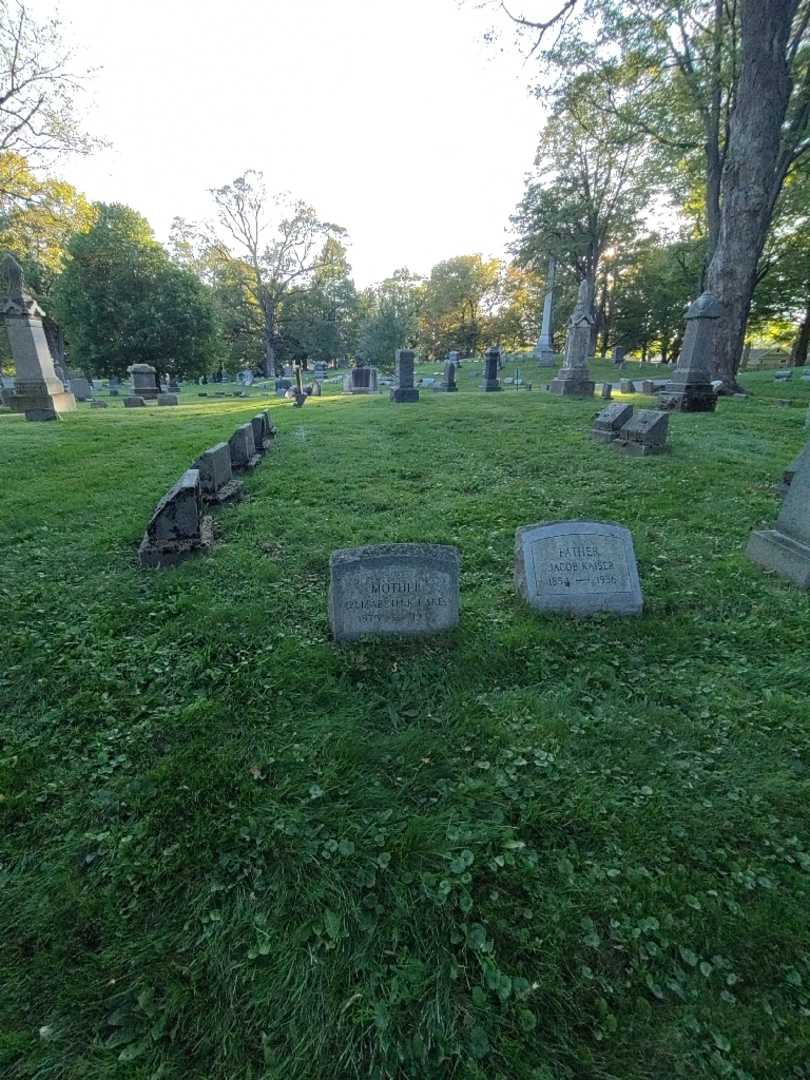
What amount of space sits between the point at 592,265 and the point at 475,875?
115 ft

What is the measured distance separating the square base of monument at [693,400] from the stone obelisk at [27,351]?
15.3 meters

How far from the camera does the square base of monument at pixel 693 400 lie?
12.2 m

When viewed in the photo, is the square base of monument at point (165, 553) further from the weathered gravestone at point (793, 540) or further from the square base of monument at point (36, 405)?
the square base of monument at point (36, 405)

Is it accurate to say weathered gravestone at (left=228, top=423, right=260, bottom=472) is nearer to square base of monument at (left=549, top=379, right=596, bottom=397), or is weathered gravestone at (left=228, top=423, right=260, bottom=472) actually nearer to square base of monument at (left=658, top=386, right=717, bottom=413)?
square base of monument at (left=658, top=386, right=717, bottom=413)

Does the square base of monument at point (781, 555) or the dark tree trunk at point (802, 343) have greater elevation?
the dark tree trunk at point (802, 343)

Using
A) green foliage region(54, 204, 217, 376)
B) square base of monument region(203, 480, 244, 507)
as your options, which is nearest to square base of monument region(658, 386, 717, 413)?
square base of monument region(203, 480, 244, 507)

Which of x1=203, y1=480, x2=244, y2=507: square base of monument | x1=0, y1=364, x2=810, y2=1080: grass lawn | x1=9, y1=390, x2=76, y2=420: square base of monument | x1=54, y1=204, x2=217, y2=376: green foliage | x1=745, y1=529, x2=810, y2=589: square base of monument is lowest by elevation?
x1=0, y1=364, x2=810, y2=1080: grass lawn

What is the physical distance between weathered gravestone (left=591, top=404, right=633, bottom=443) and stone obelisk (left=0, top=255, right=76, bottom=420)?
12521 mm

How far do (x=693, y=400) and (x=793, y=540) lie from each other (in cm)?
921

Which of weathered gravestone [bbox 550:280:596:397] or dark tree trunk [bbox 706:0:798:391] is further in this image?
weathered gravestone [bbox 550:280:596:397]

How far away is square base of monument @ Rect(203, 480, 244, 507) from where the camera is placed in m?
6.06

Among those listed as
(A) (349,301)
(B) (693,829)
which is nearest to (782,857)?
(B) (693,829)

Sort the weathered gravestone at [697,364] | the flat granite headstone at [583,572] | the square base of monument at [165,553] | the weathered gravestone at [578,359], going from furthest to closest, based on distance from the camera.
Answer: the weathered gravestone at [578,359] → the weathered gravestone at [697,364] → the square base of monument at [165,553] → the flat granite headstone at [583,572]

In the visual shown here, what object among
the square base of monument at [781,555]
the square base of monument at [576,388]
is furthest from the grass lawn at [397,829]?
the square base of monument at [576,388]
